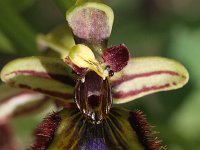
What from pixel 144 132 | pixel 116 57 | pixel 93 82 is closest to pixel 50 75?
pixel 93 82

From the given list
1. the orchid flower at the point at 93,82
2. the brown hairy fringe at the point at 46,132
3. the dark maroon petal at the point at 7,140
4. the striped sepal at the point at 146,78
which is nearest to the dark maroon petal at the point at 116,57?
the orchid flower at the point at 93,82

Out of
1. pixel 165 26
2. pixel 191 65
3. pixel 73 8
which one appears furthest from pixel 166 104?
pixel 73 8

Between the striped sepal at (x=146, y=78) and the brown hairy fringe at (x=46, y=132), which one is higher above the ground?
the striped sepal at (x=146, y=78)

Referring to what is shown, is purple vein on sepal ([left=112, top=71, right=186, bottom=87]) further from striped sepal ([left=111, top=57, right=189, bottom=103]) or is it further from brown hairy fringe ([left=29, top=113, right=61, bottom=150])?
brown hairy fringe ([left=29, top=113, right=61, bottom=150])

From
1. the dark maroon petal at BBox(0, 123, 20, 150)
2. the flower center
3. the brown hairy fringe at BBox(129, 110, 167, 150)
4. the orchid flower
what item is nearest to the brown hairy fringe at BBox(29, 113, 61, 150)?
the orchid flower

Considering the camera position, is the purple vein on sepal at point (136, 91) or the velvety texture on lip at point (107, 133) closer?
the velvety texture on lip at point (107, 133)

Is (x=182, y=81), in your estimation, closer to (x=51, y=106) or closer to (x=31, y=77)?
(x=31, y=77)

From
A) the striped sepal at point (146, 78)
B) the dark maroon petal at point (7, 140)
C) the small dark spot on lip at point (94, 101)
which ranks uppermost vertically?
the striped sepal at point (146, 78)

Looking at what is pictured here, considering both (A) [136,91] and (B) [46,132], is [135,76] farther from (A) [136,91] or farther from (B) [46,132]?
(B) [46,132]

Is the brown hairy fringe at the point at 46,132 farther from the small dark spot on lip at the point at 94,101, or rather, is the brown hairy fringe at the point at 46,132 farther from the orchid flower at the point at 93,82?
the small dark spot on lip at the point at 94,101

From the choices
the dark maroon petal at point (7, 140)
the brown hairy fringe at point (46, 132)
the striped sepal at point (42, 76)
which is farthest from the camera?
the dark maroon petal at point (7, 140)
